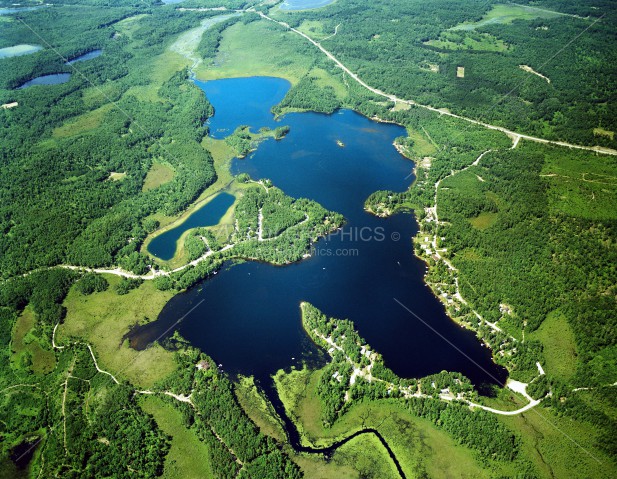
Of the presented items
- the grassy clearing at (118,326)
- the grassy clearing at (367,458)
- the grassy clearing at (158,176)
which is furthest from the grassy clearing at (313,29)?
the grassy clearing at (367,458)

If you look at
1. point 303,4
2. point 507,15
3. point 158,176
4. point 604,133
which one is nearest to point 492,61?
point 604,133

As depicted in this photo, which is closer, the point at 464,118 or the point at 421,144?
the point at 421,144

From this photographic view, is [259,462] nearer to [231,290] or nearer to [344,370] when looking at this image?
[344,370]

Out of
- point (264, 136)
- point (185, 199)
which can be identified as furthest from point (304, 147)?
point (185, 199)

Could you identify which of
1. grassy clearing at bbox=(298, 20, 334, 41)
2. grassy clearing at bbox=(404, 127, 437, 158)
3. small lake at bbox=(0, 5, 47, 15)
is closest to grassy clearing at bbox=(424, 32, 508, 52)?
grassy clearing at bbox=(298, 20, 334, 41)

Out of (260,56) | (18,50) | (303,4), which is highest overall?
(303,4)

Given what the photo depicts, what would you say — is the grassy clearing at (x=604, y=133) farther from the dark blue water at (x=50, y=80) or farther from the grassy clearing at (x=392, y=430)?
the dark blue water at (x=50, y=80)

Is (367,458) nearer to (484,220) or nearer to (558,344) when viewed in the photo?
(558,344)
